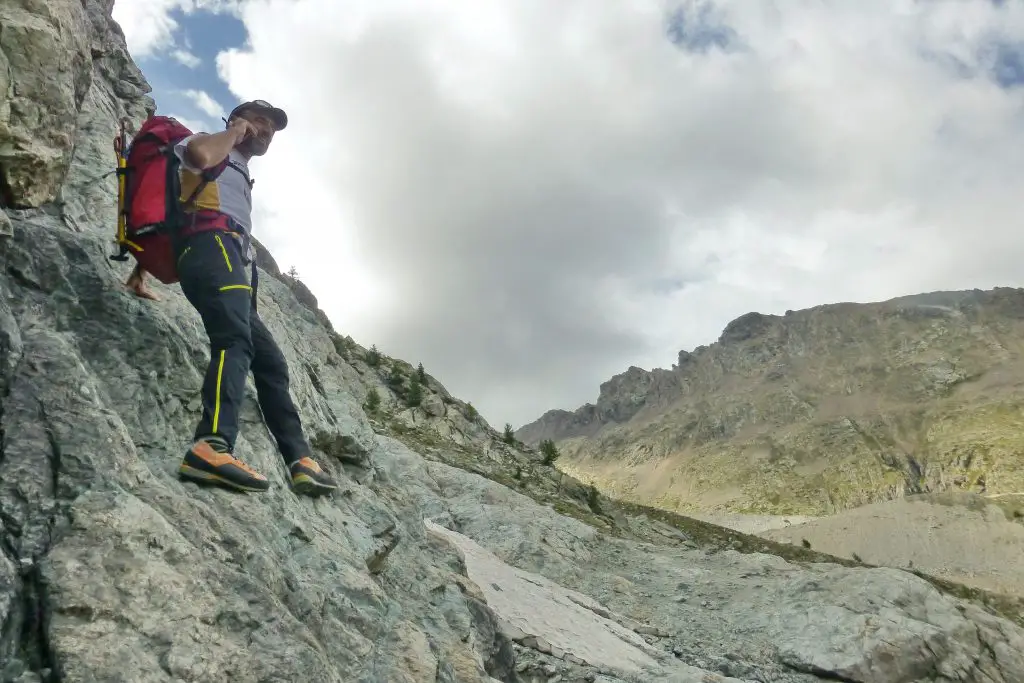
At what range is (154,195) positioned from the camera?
21.5 ft

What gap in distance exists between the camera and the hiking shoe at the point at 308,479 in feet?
24.7

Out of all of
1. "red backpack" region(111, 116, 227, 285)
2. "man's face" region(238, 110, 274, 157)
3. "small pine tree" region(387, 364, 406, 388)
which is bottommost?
"red backpack" region(111, 116, 227, 285)

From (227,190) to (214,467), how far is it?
9.45 feet

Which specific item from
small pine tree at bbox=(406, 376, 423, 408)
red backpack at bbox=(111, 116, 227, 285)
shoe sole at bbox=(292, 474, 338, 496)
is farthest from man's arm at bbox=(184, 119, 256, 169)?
small pine tree at bbox=(406, 376, 423, 408)

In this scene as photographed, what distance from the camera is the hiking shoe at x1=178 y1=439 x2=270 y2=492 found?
5691 millimetres


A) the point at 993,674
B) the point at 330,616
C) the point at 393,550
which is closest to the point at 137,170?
the point at 330,616

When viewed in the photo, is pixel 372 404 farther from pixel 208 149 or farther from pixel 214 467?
pixel 214 467

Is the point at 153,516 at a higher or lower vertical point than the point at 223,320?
lower

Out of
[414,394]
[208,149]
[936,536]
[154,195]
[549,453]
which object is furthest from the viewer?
[936,536]

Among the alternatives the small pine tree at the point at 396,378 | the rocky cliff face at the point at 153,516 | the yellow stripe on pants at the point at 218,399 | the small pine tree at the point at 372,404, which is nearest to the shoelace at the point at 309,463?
the rocky cliff face at the point at 153,516

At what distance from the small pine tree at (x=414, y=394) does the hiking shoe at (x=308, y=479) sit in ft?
157

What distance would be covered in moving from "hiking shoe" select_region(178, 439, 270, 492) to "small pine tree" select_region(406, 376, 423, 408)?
49.8 metres

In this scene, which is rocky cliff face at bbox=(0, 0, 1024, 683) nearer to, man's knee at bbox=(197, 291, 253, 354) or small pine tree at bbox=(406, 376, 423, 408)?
man's knee at bbox=(197, 291, 253, 354)

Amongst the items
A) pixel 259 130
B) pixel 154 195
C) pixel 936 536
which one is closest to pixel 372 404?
pixel 259 130
